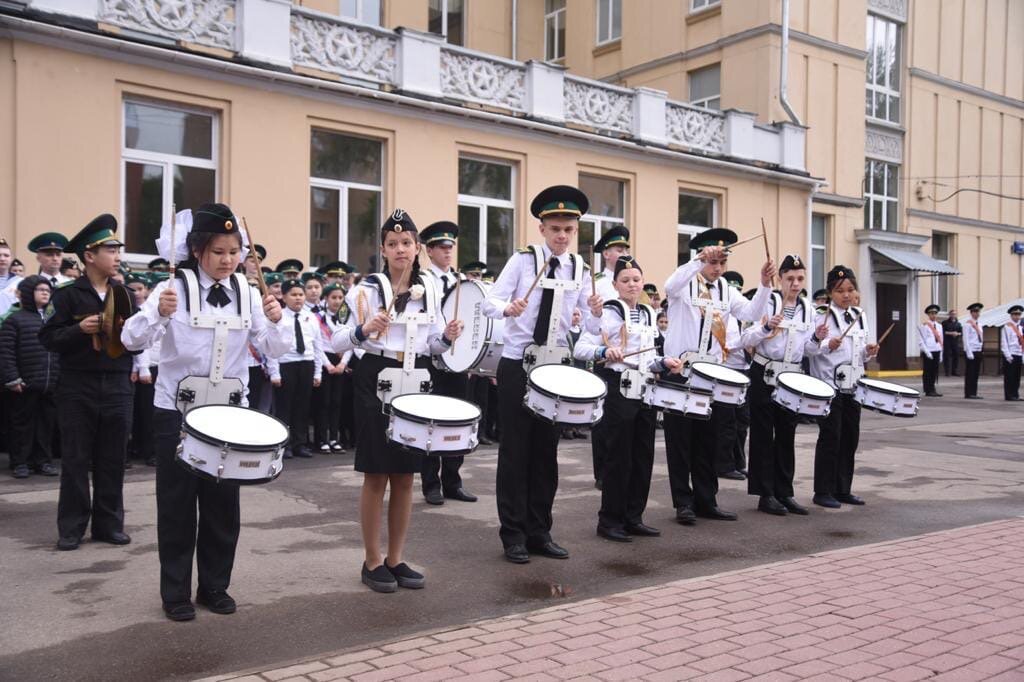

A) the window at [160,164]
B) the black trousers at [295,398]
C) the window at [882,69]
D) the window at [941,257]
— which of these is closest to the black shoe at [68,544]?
the black trousers at [295,398]

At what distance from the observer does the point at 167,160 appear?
14625 millimetres

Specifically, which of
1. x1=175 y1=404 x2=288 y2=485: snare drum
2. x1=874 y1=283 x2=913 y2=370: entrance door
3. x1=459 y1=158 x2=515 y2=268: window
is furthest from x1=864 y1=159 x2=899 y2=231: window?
x1=175 y1=404 x2=288 y2=485: snare drum

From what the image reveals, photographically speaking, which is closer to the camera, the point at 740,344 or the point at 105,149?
the point at 740,344

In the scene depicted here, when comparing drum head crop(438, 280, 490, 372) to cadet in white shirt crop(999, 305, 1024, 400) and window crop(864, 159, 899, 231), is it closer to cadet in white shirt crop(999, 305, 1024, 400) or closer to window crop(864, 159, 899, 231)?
cadet in white shirt crop(999, 305, 1024, 400)

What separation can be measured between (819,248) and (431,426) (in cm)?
2321

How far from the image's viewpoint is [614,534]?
7.23 meters

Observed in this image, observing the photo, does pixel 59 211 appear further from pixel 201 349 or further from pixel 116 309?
pixel 201 349

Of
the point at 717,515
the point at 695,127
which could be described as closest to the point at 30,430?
the point at 717,515

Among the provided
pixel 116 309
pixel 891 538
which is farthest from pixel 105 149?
pixel 891 538

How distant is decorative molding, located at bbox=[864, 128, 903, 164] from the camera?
2831cm

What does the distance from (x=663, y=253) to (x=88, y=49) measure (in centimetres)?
1227

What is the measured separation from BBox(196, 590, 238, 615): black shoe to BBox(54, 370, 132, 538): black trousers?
182 centimetres

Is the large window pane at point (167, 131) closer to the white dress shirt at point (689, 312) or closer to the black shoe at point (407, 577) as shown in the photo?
the white dress shirt at point (689, 312)

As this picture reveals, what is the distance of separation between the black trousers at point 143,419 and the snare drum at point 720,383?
636 centimetres
